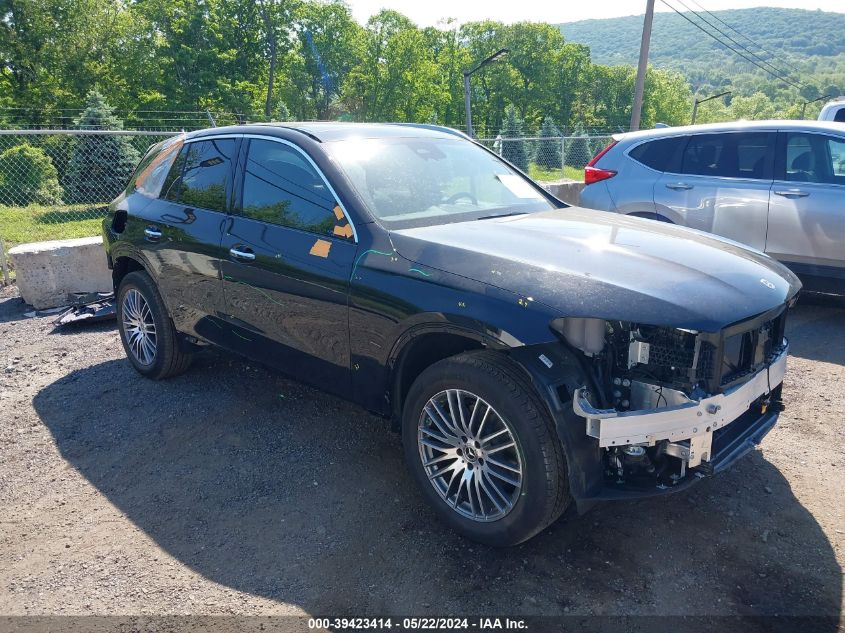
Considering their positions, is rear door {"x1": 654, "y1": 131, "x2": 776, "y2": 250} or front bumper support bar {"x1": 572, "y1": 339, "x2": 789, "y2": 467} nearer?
front bumper support bar {"x1": 572, "y1": 339, "x2": 789, "y2": 467}

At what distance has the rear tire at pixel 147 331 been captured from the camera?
478 centimetres

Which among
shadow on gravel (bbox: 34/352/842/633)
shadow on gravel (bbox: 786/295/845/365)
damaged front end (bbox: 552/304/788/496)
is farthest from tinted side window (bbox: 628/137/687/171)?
damaged front end (bbox: 552/304/788/496)

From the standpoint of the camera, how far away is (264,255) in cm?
375

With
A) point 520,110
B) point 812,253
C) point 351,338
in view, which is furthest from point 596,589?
point 520,110

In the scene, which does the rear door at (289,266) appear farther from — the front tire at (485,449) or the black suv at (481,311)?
the front tire at (485,449)

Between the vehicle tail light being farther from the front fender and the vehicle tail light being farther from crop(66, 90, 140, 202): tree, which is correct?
crop(66, 90, 140, 202): tree

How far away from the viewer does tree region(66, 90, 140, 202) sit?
18.5 metres

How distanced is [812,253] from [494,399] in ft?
15.3

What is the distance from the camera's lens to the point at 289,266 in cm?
360

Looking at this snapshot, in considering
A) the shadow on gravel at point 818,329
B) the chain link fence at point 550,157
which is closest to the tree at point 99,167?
the chain link fence at point 550,157

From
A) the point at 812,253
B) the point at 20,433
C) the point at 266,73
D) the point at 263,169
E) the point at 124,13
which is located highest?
the point at 124,13

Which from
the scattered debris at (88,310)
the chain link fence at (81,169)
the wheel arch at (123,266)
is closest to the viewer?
the wheel arch at (123,266)

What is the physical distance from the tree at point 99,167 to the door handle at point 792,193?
1700 centimetres

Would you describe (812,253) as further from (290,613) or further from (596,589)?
(290,613)
